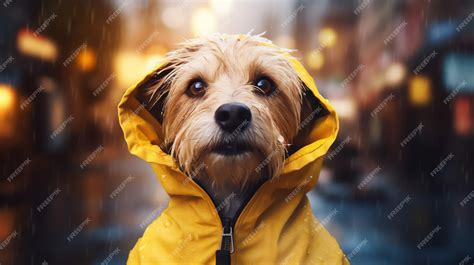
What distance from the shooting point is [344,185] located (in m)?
11.3

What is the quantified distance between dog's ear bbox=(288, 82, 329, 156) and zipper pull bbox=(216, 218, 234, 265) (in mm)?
796

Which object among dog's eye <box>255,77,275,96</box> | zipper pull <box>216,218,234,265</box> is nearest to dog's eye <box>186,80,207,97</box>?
dog's eye <box>255,77,275,96</box>

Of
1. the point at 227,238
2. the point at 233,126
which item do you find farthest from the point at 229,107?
the point at 227,238

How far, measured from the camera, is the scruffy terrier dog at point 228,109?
9.22 ft

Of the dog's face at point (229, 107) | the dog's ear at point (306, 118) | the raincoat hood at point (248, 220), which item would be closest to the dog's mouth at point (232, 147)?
the dog's face at point (229, 107)

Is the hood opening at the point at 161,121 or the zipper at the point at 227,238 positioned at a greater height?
the hood opening at the point at 161,121

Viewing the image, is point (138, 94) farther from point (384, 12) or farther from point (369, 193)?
point (384, 12)

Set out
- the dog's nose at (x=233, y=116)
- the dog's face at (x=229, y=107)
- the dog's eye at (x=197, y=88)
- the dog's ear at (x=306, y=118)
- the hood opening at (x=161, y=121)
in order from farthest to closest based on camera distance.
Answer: the dog's ear at (x=306, y=118)
the dog's eye at (x=197, y=88)
the hood opening at (x=161, y=121)
the dog's face at (x=229, y=107)
the dog's nose at (x=233, y=116)

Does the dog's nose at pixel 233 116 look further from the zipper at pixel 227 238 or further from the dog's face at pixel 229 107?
Answer: the zipper at pixel 227 238

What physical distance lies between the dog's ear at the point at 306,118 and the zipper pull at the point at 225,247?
0.80m

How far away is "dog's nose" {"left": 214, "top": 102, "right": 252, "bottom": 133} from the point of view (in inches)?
105

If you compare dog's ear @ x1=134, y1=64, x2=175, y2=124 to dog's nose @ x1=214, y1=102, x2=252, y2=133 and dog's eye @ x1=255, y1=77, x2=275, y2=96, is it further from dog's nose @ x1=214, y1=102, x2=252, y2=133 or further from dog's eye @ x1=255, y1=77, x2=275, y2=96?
dog's nose @ x1=214, y1=102, x2=252, y2=133

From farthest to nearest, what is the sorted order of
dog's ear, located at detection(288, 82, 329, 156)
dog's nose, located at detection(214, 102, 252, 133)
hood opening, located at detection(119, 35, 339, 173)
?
dog's ear, located at detection(288, 82, 329, 156)
hood opening, located at detection(119, 35, 339, 173)
dog's nose, located at detection(214, 102, 252, 133)

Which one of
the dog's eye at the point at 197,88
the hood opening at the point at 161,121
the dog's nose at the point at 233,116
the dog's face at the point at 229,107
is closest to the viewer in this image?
the dog's nose at the point at 233,116
